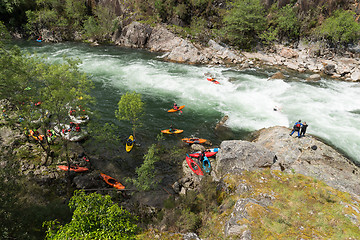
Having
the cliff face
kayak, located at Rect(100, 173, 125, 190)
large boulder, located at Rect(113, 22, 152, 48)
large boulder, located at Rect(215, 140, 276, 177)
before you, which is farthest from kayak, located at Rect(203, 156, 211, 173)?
large boulder, located at Rect(113, 22, 152, 48)

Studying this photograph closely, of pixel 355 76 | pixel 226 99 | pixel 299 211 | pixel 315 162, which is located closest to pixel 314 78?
pixel 355 76

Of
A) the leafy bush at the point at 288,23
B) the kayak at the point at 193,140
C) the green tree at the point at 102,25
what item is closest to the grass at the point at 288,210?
the kayak at the point at 193,140

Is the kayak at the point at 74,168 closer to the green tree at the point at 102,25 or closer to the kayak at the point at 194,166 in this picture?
the kayak at the point at 194,166

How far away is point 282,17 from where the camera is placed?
49.8 metres

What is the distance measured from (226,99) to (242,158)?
15724 mm

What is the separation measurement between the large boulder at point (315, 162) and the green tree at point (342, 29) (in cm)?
4499

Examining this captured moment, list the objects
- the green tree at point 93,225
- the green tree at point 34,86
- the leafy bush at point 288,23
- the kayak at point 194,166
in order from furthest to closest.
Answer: the leafy bush at point 288,23 → the kayak at point 194,166 → the green tree at point 34,86 → the green tree at point 93,225

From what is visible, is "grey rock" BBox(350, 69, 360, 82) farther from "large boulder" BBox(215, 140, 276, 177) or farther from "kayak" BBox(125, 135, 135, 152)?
"kayak" BBox(125, 135, 135, 152)

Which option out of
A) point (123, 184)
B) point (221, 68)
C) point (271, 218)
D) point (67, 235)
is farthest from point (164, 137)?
point (221, 68)

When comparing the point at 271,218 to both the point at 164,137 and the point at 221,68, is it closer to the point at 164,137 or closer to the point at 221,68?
the point at 164,137

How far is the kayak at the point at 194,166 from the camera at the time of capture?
15475mm

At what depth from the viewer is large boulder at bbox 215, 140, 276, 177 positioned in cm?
1300

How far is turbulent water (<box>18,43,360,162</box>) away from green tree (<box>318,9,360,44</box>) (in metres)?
18.1

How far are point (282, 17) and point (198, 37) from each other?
23.4 m
